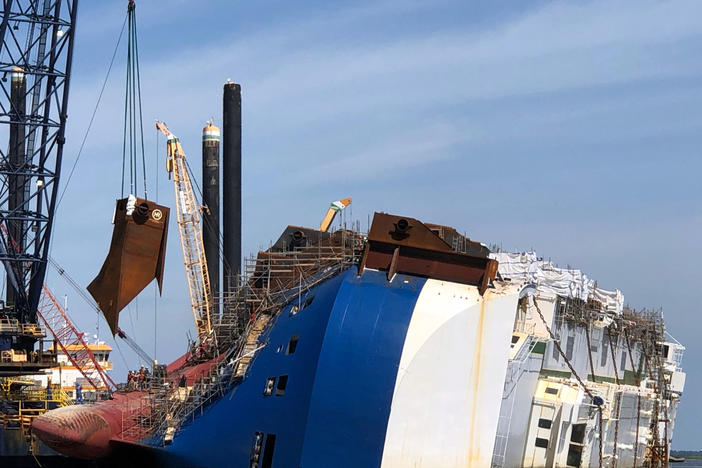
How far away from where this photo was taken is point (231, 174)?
86.0m

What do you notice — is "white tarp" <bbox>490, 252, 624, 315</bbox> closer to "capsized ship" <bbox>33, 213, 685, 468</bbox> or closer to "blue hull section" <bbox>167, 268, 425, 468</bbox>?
"capsized ship" <bbox>33, 213, 685, 468</bbox>

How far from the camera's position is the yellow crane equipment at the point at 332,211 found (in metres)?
81.9

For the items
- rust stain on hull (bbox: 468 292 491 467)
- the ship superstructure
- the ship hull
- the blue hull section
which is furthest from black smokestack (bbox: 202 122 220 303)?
rust stain on hull (bbox: 468 292 491 467)

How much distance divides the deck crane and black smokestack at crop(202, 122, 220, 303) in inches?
21.1

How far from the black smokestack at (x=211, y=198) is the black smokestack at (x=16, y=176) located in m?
13.4

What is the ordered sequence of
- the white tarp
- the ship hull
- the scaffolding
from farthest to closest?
the white tarp
the scaffolding
the ship hull

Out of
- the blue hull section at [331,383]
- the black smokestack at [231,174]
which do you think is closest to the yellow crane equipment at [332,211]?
the black smokestack at [231,174]

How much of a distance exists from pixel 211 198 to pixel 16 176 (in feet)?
53.1

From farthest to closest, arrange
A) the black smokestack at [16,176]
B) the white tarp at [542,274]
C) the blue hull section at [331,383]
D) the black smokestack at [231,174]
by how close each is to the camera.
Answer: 1. the black smokestack at [231,174]
2. the black smokestack at [16,176]
3. the white tarp at [542,274]
4. the blue hull section at [331,383]

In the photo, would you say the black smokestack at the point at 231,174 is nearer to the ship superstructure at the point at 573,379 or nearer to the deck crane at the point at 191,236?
the deck crane at the point at 191,236

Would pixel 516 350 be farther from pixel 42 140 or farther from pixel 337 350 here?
pixel 42 140

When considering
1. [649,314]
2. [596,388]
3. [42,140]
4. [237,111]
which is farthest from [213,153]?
[596,388]

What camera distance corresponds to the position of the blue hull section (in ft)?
150

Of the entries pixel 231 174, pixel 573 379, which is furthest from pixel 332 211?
pixel 573 379
